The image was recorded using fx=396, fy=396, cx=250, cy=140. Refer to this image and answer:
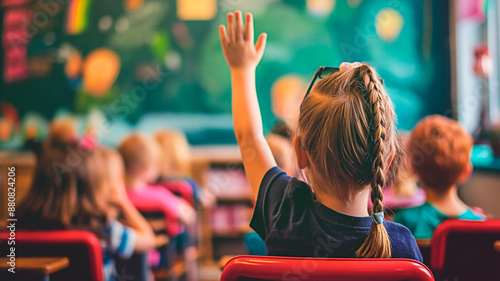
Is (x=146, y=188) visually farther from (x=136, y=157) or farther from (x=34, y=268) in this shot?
(x=34, y=268)

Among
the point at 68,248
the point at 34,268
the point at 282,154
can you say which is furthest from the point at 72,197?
the point at 282,154

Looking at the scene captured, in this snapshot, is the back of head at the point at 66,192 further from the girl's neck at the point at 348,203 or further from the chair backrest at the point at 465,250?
the chair backrest at the point at 465,250

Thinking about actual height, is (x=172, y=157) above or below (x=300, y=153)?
below

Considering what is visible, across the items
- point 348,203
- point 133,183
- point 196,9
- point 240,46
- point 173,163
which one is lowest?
point 173,163

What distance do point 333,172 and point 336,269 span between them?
224 mm

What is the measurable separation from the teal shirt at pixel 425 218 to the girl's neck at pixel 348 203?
0.68m

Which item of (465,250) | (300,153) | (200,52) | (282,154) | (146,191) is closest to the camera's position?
(300,153)

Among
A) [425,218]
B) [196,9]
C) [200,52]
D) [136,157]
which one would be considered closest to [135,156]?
[136,157]

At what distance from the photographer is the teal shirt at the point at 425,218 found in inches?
55.3

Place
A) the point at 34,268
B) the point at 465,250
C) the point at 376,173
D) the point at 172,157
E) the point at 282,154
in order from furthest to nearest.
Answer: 1. the point at 172,157
2. the point at 282,154
3. the point at 465,250
4. the point at 34,268
5. the point at 376,173

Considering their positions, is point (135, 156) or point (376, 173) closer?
point (376, 173)

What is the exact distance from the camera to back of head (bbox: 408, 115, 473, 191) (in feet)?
4.84

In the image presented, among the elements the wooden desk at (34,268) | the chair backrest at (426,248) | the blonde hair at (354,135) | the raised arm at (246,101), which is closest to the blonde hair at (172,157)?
the wooden desk at (34,268)

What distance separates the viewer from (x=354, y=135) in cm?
78
